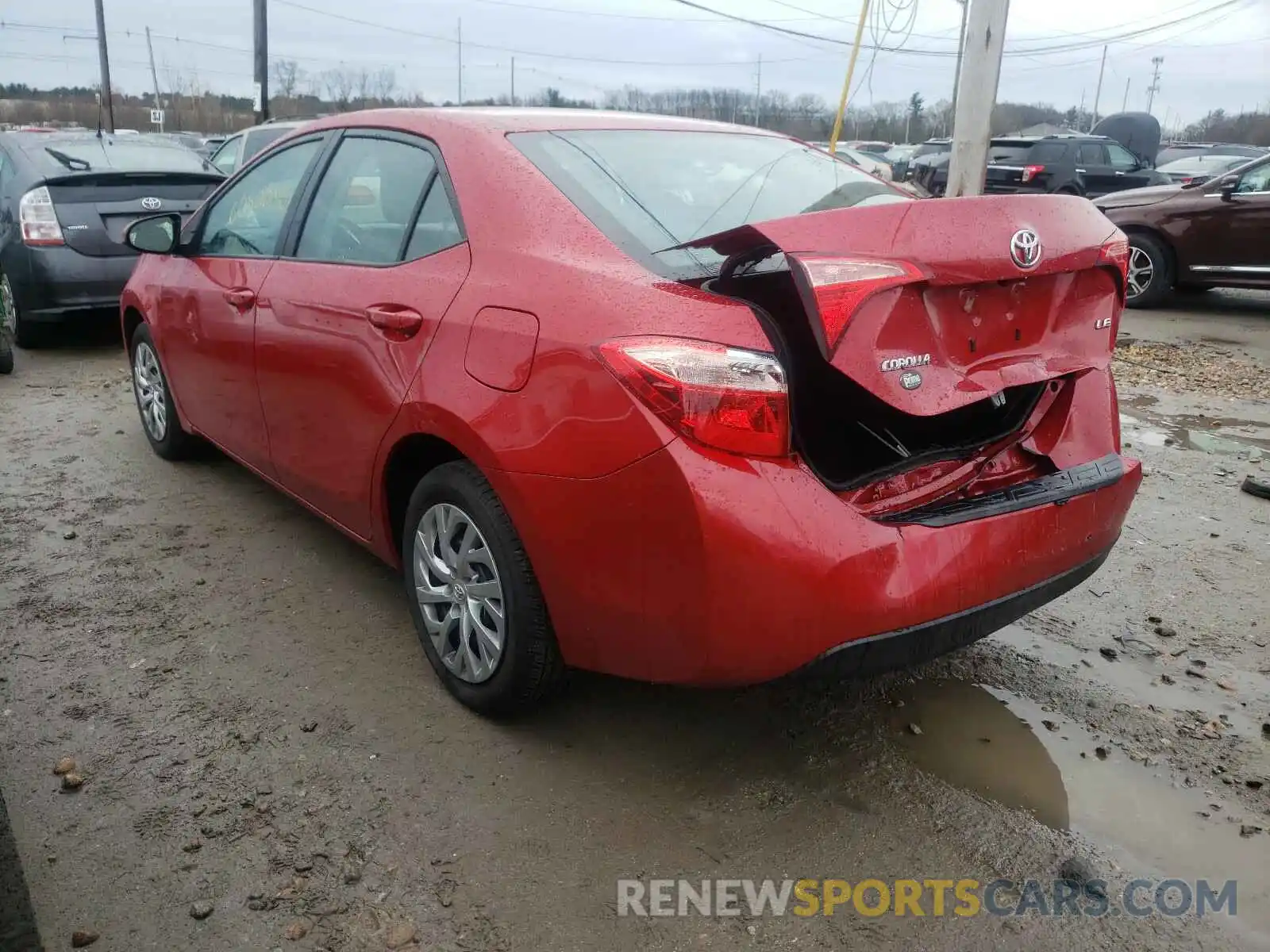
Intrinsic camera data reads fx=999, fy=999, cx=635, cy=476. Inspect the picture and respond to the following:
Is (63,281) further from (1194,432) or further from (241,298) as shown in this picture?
(1194,432)

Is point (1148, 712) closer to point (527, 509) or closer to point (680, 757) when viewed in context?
point (680, 757)

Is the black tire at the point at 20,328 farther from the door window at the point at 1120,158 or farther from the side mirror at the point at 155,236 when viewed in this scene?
the door window at the point at 1120,158

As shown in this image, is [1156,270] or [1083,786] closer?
[1083,786]

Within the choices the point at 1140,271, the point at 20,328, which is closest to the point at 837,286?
the point at 20,328

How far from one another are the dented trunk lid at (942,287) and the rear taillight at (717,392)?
5.8 inches

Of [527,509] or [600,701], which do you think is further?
[600,701]

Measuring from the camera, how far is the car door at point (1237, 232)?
8.96m

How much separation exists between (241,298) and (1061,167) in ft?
54.0

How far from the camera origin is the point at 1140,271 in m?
9.82

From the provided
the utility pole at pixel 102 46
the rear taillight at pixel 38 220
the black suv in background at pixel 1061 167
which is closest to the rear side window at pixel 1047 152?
the black suv in background at pixel 1061 167

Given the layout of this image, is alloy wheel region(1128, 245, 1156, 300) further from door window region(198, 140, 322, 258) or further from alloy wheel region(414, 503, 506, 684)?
alloy wheel region(414, 503, 506, 684)

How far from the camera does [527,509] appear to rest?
7.77 feet

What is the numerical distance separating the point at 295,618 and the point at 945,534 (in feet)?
7.32

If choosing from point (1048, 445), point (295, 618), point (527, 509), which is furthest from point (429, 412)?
point (1048, 445)
